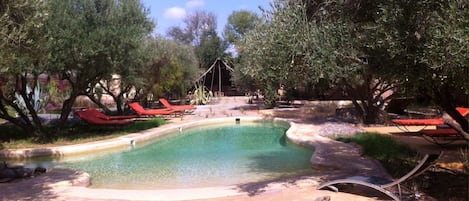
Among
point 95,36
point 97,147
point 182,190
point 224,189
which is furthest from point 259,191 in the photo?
point 95,36

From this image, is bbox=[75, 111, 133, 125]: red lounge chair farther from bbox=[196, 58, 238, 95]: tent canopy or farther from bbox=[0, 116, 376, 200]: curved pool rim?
bbox=[196, 58, 238, 95]: tent canopy

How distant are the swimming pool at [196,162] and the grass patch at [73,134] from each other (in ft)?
5.01

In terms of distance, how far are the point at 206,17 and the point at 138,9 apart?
5009 centimetres

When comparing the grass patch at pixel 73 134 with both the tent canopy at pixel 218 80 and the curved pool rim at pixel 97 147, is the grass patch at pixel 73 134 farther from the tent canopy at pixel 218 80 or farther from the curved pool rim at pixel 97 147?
the tent canopy at pixel 218 80

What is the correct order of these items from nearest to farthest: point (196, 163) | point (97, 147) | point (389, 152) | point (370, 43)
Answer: point (370, 43) → point (389, 152) → point (196, 163) → point (97, 147)

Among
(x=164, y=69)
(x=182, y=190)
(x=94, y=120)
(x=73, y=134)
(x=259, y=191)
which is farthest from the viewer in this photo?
(x=164, y=69)

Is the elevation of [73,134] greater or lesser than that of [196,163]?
greater

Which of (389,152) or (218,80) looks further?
(218,80)

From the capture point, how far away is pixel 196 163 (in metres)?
11.1

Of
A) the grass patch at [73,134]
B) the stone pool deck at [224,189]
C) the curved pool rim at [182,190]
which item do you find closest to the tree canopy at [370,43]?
the stone pool deck at [224,189]

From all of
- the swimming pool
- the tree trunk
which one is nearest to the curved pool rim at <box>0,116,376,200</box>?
the swimming pool

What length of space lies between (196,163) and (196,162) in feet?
0.46

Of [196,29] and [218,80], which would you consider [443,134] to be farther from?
[196,29]

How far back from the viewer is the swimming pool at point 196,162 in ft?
29.7
